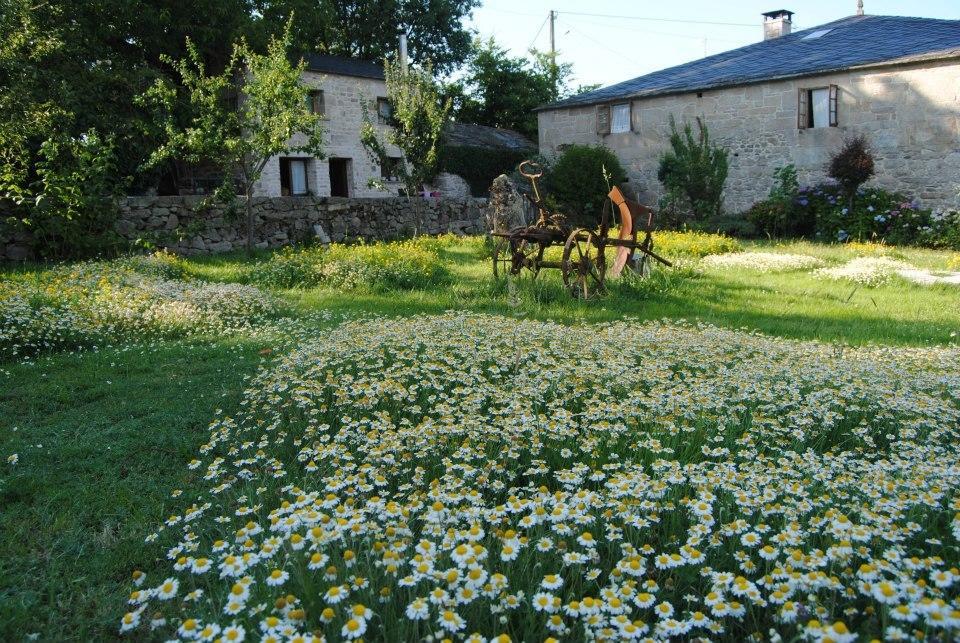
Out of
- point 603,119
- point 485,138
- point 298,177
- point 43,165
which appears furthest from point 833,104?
point 43,165

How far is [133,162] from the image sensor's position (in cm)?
1872

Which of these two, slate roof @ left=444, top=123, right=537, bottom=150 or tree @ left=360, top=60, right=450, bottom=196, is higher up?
slate roof @ left=444, top=123, right=537, bottom=150

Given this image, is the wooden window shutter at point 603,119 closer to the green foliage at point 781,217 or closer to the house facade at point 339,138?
the green foliage at point 781,217

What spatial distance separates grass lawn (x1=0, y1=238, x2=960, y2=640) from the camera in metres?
2.83

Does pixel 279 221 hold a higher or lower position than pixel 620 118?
lower

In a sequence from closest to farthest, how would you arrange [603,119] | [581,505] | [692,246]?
[581,505], [692,246], [603,119]

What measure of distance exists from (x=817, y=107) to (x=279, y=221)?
14.1 meters

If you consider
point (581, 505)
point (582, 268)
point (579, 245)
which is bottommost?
point (581, 505)

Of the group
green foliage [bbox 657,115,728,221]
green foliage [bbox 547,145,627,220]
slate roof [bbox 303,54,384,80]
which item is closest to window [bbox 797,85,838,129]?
green foliage [bbox 657,115,728,221]

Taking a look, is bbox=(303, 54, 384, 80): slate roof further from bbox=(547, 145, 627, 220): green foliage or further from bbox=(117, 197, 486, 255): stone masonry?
bbox=(547, 145, 627, 220): green foliage

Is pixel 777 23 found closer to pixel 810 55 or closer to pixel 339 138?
pixel 810 55

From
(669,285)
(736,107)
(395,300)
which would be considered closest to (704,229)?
(736,107)

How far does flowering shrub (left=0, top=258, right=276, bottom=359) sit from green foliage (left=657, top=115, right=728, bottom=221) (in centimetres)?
1508

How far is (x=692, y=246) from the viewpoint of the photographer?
13.0 meters
